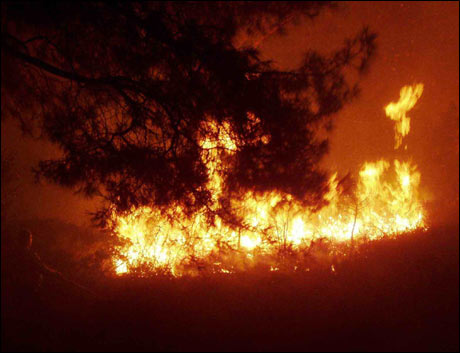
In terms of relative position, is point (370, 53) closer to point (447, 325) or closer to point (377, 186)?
point (447, 325)

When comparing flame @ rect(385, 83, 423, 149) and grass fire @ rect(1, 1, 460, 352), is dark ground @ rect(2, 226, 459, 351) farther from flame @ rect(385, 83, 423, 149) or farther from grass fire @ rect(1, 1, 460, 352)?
flame @ rect(385, 83, 423, 149)

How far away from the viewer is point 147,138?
457 centimetres

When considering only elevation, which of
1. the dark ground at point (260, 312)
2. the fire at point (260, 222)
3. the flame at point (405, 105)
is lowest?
the dark ground at point (260, 312)

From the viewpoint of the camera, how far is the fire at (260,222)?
4.57m

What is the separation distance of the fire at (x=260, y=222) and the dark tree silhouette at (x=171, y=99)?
172 millimetres

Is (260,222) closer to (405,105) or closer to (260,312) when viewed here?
(260,312)

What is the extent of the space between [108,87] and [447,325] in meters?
4.75

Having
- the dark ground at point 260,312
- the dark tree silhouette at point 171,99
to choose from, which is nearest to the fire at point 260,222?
the dark tree silhouette at point 171,99

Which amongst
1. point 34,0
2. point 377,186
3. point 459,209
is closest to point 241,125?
point 34,0

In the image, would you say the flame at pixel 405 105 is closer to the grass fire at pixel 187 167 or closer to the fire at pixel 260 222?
the fire at pixel 260 222

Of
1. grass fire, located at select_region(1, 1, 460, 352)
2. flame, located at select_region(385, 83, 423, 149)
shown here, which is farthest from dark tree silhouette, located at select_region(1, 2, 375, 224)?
flame, located at select_region(385, 83, 423, 149)

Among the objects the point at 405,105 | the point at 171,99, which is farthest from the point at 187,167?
the point at 405,105

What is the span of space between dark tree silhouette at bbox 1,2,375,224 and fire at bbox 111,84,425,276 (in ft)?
0.56

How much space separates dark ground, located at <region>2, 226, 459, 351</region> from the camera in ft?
11.7
